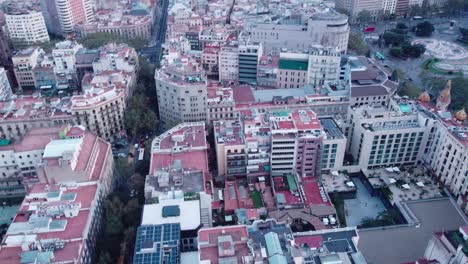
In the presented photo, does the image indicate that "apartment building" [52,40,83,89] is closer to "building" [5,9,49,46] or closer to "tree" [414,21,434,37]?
"building" [5,9,49,46]

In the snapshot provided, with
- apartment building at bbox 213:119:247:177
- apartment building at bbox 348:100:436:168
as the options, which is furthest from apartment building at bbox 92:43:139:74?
apartment building at bbox 348:100:436:168

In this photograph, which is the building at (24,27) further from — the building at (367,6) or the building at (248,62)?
the building at (367,6)

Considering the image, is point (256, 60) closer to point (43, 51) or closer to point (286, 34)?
point (286, 34)

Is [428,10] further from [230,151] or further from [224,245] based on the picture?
[224,245]

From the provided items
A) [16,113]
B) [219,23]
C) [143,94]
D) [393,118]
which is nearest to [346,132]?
[393,118]

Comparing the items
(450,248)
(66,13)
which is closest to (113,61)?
(66,13)
